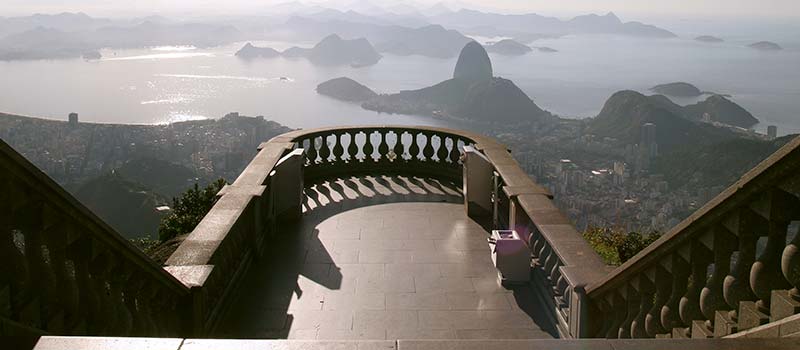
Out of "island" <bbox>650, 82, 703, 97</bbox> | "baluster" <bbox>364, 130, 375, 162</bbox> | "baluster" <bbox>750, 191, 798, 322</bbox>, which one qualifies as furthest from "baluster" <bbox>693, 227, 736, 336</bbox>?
"island" <bbox>650, 82, 703, 97</bbox>

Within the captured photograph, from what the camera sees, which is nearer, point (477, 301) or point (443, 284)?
point (477, 301)

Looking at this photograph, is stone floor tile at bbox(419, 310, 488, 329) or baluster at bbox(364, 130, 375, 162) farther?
baluster at bbox(364, 130, 375, 162)

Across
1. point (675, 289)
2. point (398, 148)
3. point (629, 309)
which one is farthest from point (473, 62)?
point (675, 289)

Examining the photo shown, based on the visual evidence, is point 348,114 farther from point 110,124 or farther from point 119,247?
point 119,247

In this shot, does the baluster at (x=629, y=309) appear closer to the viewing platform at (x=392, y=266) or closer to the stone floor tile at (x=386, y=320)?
the viewing platform at (x=392, y=266)

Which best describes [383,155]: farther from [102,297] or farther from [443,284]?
[102,297]

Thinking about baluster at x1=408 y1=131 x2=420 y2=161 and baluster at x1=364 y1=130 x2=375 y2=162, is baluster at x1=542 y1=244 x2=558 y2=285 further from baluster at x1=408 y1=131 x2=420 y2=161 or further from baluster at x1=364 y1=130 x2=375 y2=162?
baluster at x1=364 y1=130 x2=375 y2=162

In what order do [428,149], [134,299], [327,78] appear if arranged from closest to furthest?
[134,299]
[428,149]
[327,78]
